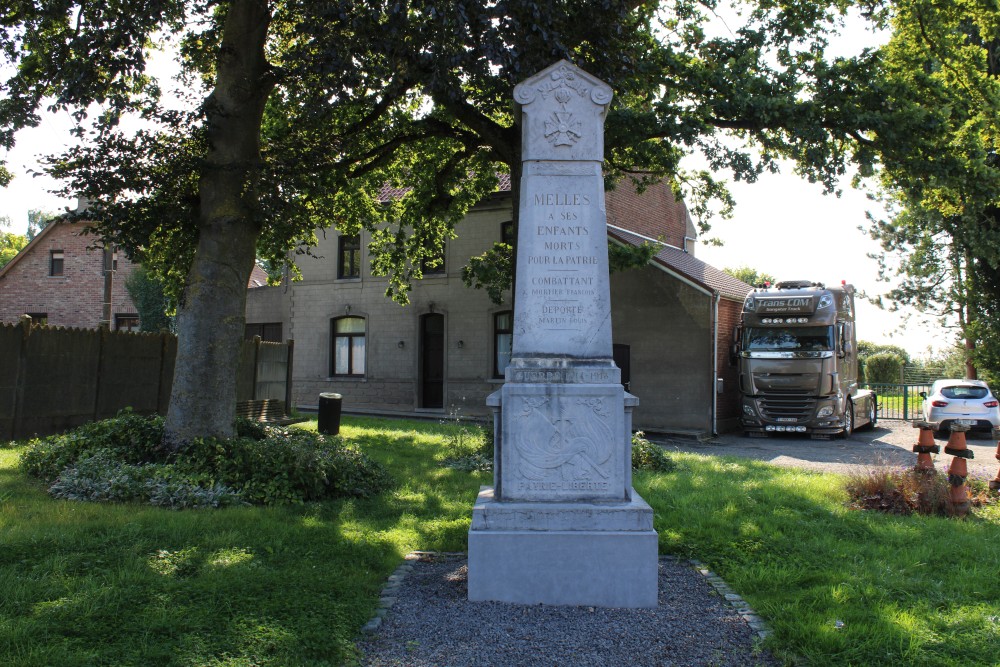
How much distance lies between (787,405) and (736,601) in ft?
47.5

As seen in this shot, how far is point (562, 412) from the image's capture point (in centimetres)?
531

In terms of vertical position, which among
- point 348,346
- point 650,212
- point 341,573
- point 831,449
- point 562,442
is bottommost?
point 831,449

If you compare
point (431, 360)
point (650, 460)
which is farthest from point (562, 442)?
point (431, 360)

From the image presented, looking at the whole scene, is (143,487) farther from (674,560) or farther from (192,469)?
(674,560)

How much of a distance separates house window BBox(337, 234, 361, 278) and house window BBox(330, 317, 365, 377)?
162 cm

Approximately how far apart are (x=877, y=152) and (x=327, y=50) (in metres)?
9.62

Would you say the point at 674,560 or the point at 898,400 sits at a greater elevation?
the point at 898,400

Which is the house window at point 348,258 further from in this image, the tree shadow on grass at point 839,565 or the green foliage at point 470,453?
the tree shadow on grass at point 839,565

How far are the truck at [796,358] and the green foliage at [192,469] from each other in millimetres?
12136

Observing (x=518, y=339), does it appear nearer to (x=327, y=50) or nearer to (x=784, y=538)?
(x=784, y=538)

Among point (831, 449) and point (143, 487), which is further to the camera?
point (831, 449)

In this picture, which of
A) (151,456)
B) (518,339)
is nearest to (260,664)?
(518,339)

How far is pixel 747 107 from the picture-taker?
462 inches

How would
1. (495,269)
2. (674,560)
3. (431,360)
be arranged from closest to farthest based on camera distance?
(674,560)
(495,269)
(431,360)
